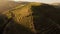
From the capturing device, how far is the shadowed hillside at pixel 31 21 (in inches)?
26.2

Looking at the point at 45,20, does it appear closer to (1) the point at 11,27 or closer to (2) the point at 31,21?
(2) the point at 31,21

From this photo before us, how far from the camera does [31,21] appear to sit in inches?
28.3

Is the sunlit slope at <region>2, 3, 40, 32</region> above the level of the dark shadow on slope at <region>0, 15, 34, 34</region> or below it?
above

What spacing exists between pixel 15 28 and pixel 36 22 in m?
0.13

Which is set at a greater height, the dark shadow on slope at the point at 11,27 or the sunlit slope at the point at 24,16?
the sunlit slope at the point at 24,16

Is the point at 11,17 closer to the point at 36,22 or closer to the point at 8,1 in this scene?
the point at 36,22

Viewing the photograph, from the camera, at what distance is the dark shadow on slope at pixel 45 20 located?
659 mm

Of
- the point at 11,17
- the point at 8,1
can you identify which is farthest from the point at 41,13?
the point at 8,1

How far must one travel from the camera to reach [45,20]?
2.35 feet

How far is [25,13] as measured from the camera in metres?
0.78

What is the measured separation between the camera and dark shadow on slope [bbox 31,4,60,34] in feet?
2.16

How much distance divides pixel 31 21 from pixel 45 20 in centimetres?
8

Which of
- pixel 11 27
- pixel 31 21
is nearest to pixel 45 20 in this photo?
pixel 31 21

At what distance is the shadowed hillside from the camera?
666 millimetres
